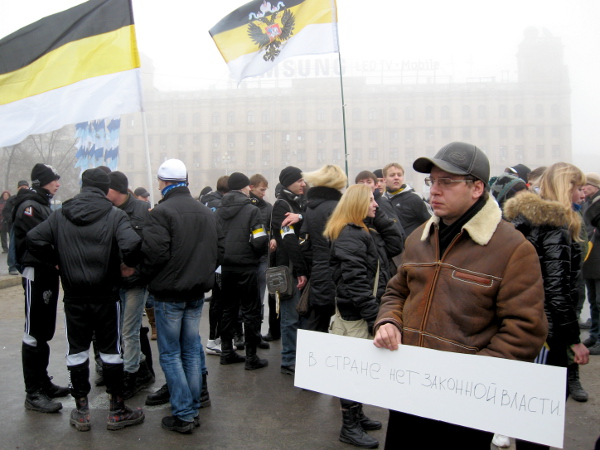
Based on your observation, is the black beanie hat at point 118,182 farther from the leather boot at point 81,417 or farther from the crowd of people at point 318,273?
the leather boot at point 81,417

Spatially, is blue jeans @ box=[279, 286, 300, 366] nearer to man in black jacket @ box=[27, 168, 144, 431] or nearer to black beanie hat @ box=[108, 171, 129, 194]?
man in black jacket @ box=[27, 168, 144, 431]

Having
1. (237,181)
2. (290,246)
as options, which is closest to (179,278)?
(290,246)

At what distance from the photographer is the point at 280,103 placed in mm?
77312

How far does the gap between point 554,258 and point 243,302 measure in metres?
3.26

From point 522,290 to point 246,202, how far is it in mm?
3927

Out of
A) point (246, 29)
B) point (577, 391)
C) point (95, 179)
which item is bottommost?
point (577, 391)

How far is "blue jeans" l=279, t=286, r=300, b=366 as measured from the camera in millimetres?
5488

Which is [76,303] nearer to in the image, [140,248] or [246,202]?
[140,248]

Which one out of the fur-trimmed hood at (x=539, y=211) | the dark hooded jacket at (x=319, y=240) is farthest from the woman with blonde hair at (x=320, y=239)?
the fur-trimmed hood at (x=539, y=211)

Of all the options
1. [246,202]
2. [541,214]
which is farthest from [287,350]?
[541,214]

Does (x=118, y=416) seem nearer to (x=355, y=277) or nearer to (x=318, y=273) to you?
(x=318, y=273)

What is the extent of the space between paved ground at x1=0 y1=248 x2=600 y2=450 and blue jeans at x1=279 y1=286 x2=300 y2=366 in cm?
22

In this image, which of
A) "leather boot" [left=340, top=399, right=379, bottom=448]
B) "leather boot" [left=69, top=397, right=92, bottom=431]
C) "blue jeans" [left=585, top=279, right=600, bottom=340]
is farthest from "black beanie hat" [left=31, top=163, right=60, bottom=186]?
"blue jeans" [left=585, top=279, right=600, bottom=340]

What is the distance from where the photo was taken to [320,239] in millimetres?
4762
